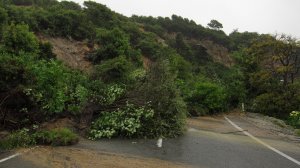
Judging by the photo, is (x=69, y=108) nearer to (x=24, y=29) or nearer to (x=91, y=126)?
(x=91, y=126)

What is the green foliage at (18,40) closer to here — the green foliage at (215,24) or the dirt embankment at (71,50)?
the dirt embankment at (71,50)

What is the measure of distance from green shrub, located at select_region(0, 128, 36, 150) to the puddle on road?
0.53m

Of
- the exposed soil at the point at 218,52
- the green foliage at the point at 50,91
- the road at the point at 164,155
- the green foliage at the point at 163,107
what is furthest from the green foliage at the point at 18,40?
the exposed soil at the point at 218,52

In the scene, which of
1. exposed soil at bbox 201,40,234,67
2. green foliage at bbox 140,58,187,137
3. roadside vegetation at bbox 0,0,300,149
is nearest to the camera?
roadside vegetation at bbox 0,0,300,149

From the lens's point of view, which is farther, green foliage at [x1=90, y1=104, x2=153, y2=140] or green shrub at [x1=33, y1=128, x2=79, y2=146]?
green foliage at [x1=90, y1=104, x2=153, y2=140]

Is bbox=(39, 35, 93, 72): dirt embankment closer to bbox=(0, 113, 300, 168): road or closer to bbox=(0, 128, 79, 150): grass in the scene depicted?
bbox=(0, 113, 300, 168): road

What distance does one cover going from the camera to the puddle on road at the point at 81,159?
903cm

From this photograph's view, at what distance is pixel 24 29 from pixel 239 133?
11.8 m

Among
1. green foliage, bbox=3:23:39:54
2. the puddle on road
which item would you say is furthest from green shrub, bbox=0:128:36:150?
green foliage, bbox=3:23:39:54

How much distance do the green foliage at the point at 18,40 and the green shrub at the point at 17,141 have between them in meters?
8.04

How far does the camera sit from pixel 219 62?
211 feet

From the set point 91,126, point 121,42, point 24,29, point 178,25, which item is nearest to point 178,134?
→ point 91,126

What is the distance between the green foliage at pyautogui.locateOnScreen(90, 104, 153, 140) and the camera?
13067 mm

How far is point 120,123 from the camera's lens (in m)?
13.4
